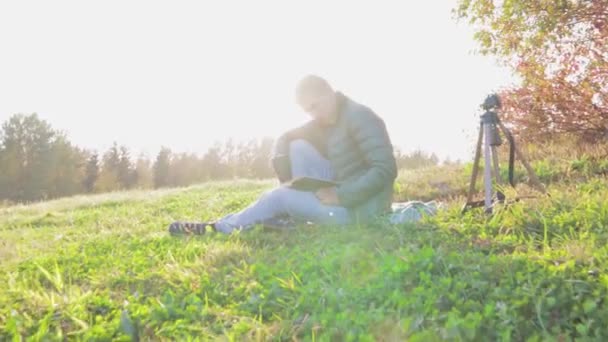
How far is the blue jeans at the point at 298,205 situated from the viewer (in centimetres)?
565

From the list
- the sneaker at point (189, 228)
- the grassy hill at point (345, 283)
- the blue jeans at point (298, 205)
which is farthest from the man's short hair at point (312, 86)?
the sneaker at point (189, 228)

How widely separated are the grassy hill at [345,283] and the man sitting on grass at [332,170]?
0.40 metres

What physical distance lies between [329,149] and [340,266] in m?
2.52

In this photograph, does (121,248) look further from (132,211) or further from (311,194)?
(132,211)

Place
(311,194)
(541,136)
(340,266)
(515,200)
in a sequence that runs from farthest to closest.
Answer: (541,136) → (311,194) → (515,200) → (340,266)

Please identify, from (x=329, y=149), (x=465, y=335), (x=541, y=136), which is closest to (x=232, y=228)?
(x=329, y=149)

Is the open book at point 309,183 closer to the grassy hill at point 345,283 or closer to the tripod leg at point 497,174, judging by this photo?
the grassy hill at point 345,283

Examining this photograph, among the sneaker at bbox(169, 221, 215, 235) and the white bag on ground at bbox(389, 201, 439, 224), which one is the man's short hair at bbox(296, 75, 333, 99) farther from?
the sneaker at bbox(169, 221, 215, 235)

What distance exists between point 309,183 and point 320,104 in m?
0.93

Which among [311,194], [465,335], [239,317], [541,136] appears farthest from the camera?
[541,136]

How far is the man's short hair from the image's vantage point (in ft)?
18.2

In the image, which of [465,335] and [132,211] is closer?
[465,335]

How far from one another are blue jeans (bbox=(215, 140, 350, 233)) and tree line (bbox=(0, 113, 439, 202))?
25.0m

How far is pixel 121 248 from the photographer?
5.34 metres
